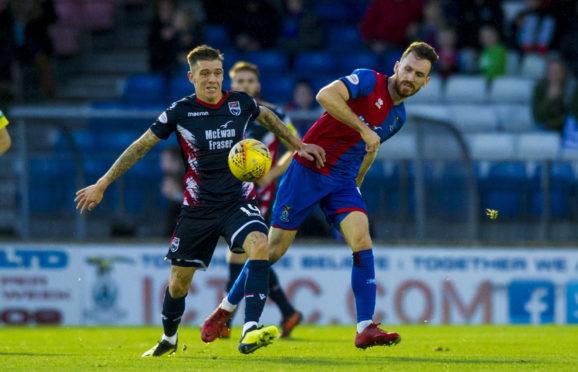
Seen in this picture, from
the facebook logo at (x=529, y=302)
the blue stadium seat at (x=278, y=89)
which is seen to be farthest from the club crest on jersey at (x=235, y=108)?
the blue stadium seat at (x=278, y=89)

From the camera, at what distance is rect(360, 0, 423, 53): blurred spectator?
56.1 feet

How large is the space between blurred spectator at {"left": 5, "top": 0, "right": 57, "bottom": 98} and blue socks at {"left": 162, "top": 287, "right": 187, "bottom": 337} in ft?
31.4

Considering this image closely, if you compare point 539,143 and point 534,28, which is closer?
point 539,143

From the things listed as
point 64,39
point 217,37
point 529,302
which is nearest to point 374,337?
point 529,302

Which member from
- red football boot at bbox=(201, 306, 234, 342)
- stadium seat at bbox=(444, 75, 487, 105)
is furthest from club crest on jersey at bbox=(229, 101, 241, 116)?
stadium seat at bbox=(444, 75, 487, 105)

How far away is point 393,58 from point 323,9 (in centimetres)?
220

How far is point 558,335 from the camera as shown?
1020 cm

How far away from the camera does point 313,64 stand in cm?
1719

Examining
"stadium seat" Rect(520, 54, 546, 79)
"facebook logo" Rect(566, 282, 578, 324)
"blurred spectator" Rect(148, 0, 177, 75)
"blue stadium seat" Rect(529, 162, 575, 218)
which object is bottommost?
"facebook logo" Rect(566, 282, 578, 324)

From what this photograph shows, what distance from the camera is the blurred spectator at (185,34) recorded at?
666 inches

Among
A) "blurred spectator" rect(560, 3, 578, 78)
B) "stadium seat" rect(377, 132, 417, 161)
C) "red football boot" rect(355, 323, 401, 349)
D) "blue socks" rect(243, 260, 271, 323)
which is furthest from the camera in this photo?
"blurred spectator" rect(560, 3, 578, 78)

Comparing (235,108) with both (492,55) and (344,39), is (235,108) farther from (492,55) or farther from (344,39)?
(344,39)

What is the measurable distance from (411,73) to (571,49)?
28.1 ft

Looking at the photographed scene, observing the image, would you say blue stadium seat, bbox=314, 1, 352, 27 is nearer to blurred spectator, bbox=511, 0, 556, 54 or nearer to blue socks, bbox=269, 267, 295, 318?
blurred spectator, bbox=511, 0, 556, 54
